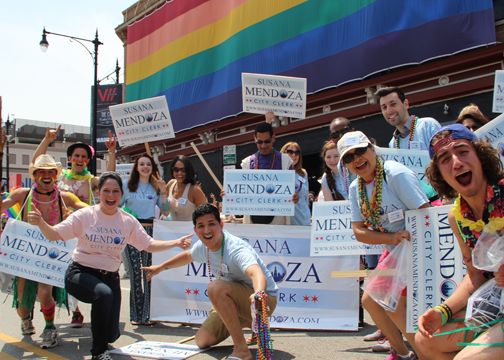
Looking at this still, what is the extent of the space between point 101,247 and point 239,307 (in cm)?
139

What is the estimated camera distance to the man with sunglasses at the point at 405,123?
419 centimetres

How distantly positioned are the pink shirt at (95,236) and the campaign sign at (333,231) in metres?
2.00

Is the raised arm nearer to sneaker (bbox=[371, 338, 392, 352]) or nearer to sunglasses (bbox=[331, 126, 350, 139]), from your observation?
sunglasses (bbox=[331, 126, 350, 139])

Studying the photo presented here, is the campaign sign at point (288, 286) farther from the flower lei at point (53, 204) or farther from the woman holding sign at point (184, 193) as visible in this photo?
the flower lei at point (53, 204)

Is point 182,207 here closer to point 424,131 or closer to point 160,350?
point 160,350

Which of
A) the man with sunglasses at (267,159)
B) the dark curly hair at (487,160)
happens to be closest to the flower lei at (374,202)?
the dark curly hair at (487,160)

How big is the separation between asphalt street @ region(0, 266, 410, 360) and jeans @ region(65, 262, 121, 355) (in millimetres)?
247

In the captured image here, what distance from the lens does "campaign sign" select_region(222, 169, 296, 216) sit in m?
5.19

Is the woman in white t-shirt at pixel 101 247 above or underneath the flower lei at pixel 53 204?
underneath

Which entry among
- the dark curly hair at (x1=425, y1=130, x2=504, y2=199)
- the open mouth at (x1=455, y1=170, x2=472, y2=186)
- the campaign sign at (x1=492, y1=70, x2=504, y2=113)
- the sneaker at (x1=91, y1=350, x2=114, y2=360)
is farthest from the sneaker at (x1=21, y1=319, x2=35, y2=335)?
the campaign sign at (x1=492, y1=70, x2=504, y2=113)

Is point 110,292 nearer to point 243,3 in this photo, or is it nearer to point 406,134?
point 406,134

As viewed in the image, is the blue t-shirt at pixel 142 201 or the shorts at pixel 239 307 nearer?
the shorts at pixel 239 307

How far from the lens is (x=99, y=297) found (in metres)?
3.48

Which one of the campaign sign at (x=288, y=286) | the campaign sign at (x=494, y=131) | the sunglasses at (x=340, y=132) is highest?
the sunglasses at (x=340, y=132)
